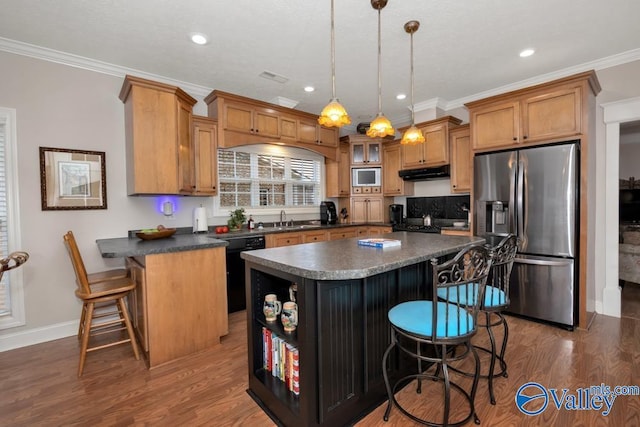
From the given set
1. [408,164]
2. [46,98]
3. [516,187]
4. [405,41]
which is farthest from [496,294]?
[46,98]

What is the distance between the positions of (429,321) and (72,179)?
349cm

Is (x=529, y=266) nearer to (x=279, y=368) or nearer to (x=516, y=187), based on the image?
(x=516, y=187)

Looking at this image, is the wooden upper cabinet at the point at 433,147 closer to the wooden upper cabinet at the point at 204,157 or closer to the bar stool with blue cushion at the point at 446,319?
the wooden upper cabinet at the point at 204,157

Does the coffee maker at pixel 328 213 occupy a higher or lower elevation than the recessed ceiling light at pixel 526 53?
lower

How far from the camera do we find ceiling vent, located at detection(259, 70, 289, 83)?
338cm

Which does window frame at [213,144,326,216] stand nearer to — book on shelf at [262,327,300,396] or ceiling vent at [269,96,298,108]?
ceiling vent at [269,96,298,108]

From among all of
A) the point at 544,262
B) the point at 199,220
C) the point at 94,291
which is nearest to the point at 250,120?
the point at 199,220

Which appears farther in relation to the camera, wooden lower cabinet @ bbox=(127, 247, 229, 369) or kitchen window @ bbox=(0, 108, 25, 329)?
kitchen window @ bbox=(0, 108, 25, 329)

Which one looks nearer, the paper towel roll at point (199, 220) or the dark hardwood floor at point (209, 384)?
the dark hardwood floor at point (209, 384)

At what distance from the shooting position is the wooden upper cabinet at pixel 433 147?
4.16 meters

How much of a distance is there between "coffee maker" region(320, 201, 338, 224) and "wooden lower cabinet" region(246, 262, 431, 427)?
114 inches

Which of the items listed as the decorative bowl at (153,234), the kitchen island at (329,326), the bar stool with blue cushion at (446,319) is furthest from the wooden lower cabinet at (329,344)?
the decorative bowl at (153,234)

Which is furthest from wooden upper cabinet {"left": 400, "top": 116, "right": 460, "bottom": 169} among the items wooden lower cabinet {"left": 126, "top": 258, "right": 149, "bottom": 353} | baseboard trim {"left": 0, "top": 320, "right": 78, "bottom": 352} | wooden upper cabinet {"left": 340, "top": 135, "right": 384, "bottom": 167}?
baseboard trim {"left": 0, "top": 320, "right": 78, "bottom": 352}
